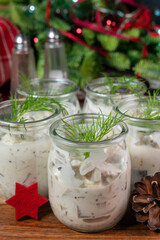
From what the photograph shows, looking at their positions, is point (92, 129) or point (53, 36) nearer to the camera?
point (92, 129)

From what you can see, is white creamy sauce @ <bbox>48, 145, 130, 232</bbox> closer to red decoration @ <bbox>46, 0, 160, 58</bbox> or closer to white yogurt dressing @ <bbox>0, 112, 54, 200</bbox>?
white yogurt dressing @ <bbox>0, 112, 54, 200</bbox>

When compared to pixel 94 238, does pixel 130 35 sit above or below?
above

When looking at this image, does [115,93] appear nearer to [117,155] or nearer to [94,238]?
[117,155]

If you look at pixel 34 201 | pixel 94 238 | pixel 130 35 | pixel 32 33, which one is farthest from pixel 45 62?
pixel 94 238

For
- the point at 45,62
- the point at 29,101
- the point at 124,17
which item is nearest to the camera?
the point at 29,101

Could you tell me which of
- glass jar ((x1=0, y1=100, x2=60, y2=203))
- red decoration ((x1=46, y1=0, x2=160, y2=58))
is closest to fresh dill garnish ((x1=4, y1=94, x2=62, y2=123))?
glass jar ((x1=0, y1=100, x2=60, y2=203))

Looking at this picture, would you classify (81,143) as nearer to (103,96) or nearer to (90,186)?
(90,186)

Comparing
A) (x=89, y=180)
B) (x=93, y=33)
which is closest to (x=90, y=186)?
(x=89, y=180)

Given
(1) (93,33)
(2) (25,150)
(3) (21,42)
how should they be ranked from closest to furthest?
(2) (25,150) → (3) (21,42) → (1) (93,33)
